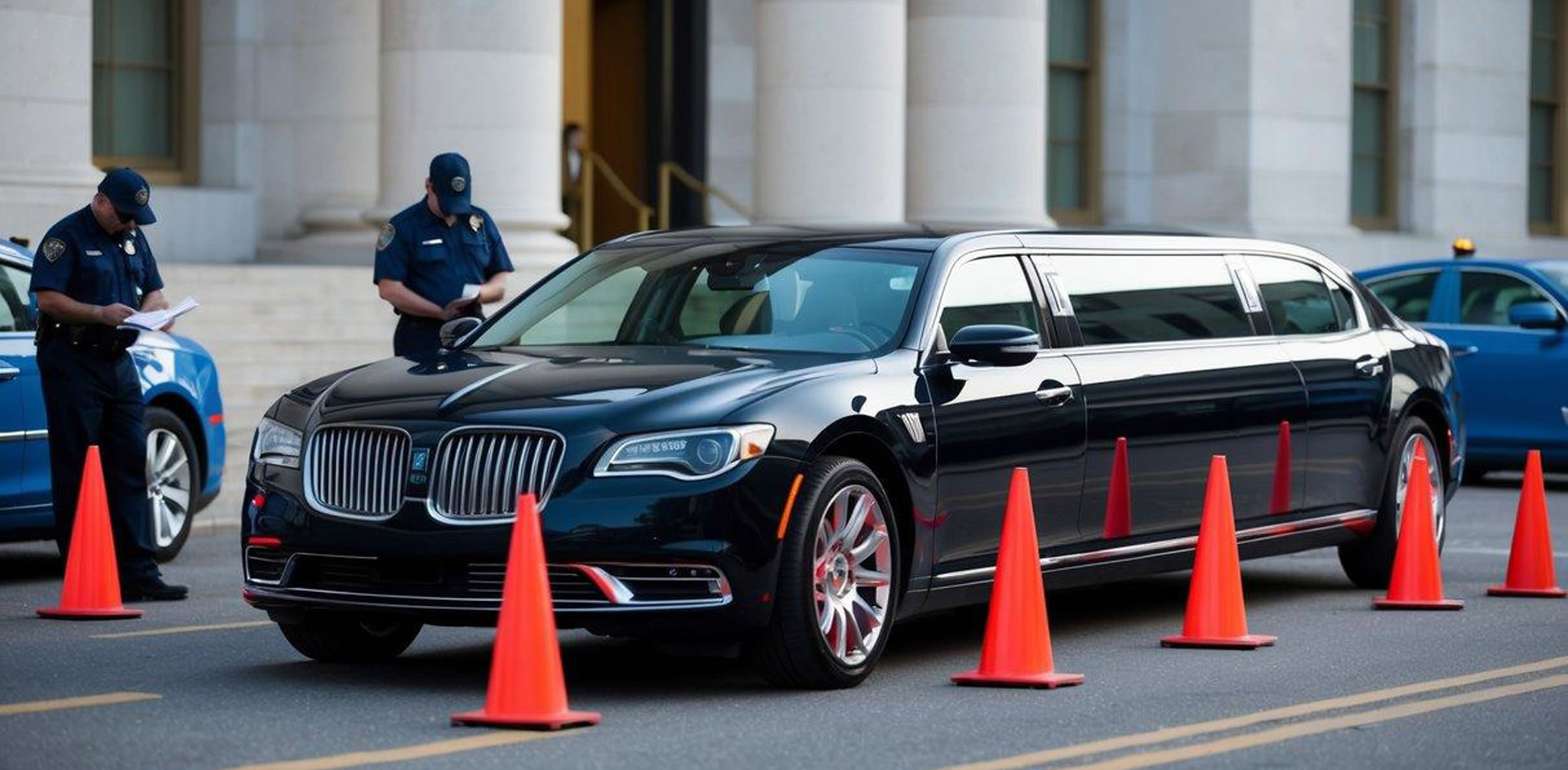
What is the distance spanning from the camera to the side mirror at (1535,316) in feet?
59.9

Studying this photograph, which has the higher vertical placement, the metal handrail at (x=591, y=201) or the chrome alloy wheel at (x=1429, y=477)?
the metal handrail at (x=591, y=201)

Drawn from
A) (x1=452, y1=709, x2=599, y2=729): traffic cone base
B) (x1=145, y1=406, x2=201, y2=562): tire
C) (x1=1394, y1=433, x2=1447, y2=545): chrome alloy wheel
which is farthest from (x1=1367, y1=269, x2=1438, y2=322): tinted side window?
(x1=452, y1=709, x2=599, y2=729): traffic cone base

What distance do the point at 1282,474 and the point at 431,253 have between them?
12.7 feet

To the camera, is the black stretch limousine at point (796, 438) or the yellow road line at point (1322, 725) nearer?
the yellow road line at point (1322, 725)

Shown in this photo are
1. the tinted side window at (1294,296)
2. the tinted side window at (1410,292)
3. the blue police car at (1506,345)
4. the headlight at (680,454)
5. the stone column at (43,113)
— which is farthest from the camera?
the tinted side window at (1410,292)

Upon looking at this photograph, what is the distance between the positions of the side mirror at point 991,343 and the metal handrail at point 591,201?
1593 centimetres

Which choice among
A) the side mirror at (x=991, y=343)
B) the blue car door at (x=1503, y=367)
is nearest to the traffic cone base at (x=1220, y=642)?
the side mirror at (x=991, y=343)

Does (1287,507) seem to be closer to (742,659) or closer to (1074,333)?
(1074,333)

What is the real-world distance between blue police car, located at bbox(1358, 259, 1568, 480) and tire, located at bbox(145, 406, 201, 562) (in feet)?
28.7

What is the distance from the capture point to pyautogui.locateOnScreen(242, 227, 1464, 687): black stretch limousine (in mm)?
8367

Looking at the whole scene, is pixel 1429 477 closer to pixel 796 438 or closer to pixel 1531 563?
pixel 1531 563

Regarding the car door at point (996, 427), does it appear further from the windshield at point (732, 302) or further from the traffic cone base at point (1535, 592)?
the traffic cone base at point (1535, 592)

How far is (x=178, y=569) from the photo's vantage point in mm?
12883

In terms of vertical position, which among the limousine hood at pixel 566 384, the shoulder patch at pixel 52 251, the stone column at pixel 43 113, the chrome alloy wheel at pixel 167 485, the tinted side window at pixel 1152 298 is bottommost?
the chrome alloy wheel at pixel 167 485
